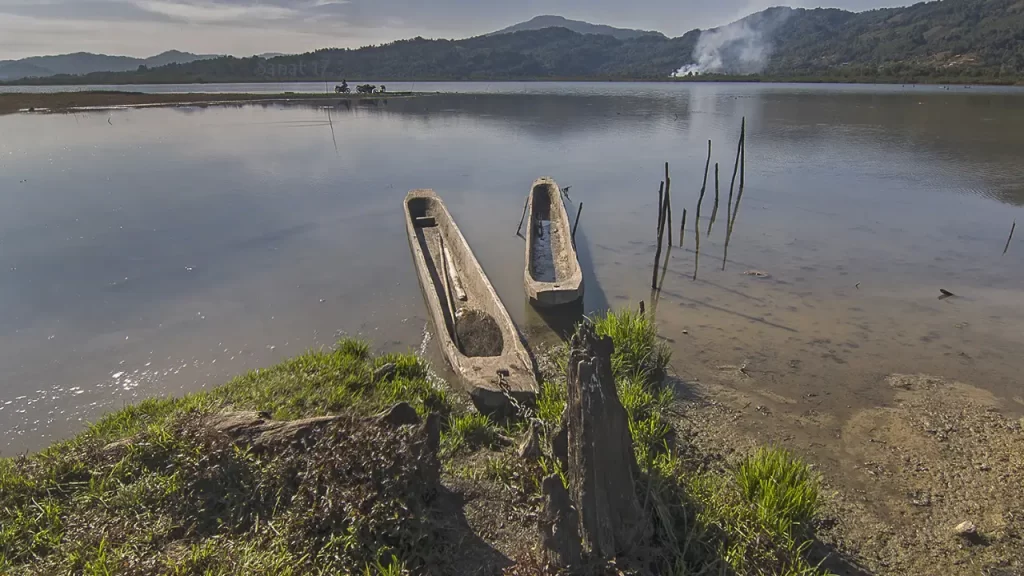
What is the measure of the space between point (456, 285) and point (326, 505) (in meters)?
5.03

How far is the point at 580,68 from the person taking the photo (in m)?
149

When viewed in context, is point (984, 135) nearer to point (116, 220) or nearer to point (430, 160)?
point (430, 160)

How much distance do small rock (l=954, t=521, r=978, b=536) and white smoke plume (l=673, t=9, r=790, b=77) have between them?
13049 cm

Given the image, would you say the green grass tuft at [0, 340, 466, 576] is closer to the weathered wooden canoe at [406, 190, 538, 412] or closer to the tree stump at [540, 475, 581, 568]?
the tree stump at [540, 475, 581, 568]

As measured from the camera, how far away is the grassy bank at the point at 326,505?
9.42 ft

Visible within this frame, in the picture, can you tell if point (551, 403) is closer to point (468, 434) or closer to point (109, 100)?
point (468, 434)

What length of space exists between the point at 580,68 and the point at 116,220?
494ft

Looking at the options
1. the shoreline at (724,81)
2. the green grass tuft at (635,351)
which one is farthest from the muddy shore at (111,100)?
the green grass tuft at (635,351)

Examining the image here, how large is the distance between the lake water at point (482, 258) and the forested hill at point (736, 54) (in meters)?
60.0

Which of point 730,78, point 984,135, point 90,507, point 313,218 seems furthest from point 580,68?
point 90,507

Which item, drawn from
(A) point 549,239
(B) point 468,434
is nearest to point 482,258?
(A) point 549,239

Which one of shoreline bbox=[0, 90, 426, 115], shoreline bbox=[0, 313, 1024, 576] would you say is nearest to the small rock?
shoreline bbox=[0, 313, 1024, 576]

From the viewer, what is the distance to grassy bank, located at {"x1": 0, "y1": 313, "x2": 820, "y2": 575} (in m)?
2.87

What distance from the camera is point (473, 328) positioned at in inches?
239
